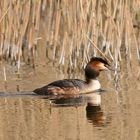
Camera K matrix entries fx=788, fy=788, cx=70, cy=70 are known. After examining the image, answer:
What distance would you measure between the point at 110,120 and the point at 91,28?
319cm

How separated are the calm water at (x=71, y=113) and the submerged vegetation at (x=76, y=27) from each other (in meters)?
0.48

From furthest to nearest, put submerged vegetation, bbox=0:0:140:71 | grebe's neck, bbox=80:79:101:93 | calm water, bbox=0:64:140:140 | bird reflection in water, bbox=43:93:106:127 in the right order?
submerged vegetation, bbox=0:0:140:71
grebe's neck, bbox=80:79:101:93
bird reflection in water, bbox=43:93:106:127
calm water, bbox=0:64:140:140

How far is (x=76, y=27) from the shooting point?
11633 millimetres

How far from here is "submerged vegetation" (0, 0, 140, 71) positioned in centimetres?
1166

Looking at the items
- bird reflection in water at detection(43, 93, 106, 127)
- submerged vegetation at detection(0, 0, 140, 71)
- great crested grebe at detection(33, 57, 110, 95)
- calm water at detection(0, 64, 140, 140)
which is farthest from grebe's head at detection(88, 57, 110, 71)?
bird reflection in water at detection(43, 93, 106, 127)

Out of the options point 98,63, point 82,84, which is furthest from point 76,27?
point 82,84

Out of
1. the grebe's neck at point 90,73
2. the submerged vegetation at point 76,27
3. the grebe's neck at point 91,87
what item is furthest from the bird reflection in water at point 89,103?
the submerged vegetation at point 76,27

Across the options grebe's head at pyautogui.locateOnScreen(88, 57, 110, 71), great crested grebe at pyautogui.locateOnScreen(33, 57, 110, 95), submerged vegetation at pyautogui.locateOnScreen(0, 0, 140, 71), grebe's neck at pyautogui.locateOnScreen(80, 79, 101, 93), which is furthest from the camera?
grebe's head at pyautogui.locateOnScreen(88, 57, 110, 71)

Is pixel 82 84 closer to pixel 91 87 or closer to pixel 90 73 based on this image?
pixel 91 87

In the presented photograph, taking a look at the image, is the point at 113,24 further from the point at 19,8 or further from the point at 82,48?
the point at 19,8

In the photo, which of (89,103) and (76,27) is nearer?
(89,103)

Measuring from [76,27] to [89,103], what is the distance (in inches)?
65.5

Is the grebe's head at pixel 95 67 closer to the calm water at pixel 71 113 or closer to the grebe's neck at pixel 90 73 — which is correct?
the grebe's neck at pixel 90 73

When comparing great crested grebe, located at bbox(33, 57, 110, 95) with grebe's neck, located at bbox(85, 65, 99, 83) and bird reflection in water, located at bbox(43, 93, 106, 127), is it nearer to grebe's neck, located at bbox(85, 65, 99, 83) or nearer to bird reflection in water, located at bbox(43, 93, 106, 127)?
grebe's neck, located at bbox(85, 65, 99, 83)
